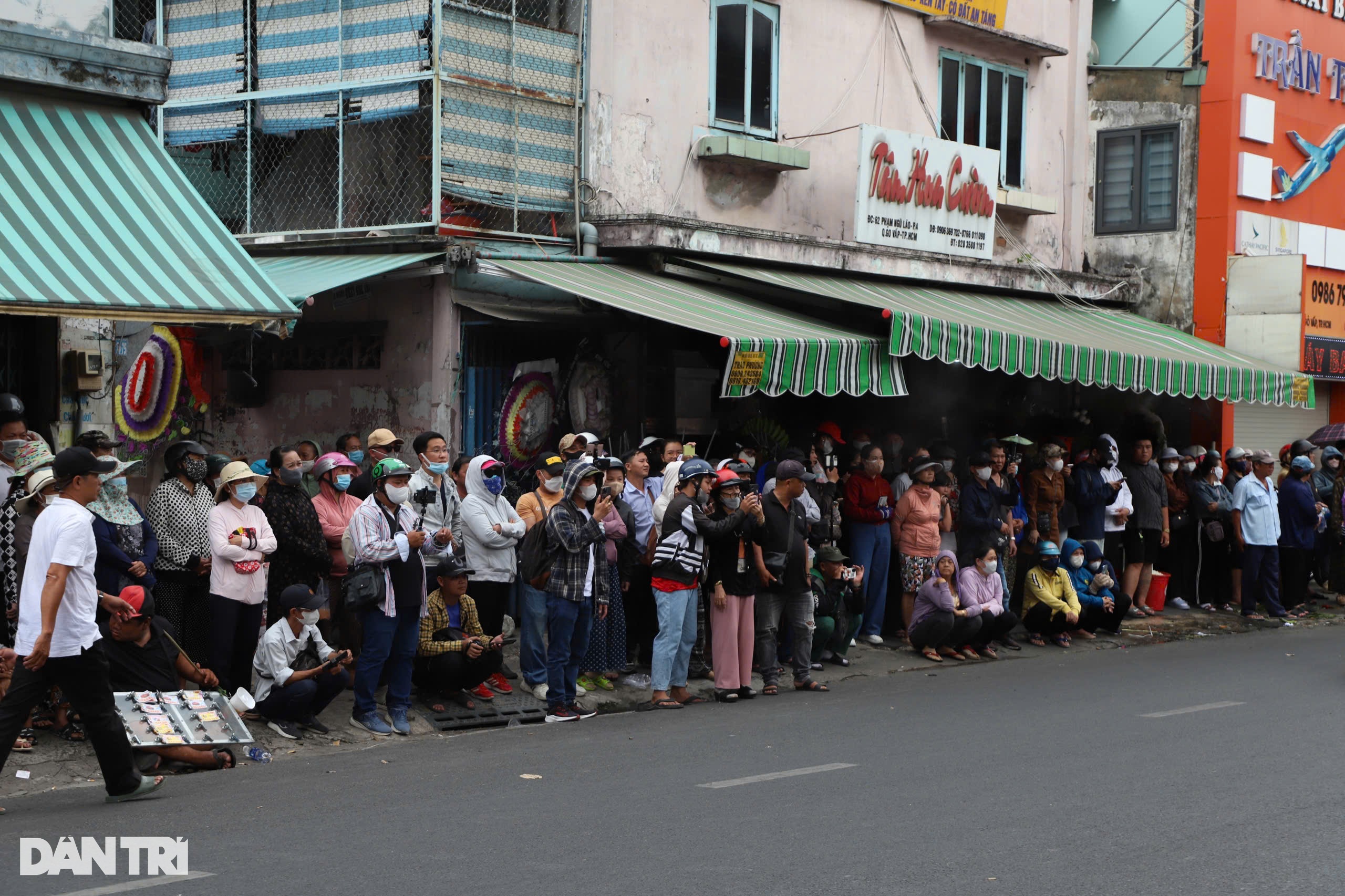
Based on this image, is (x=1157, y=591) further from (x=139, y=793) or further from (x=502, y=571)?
(x=139, y=793)

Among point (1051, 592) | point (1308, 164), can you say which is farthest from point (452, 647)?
point (1308, 164)

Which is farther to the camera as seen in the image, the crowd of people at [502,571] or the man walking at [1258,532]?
the man walking at [1258,532]

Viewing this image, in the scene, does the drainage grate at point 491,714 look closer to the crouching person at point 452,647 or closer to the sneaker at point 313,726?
the crouching person at point 452,647

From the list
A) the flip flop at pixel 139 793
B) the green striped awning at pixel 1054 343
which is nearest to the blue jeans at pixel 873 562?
the green striped awning at pixel 1054 343

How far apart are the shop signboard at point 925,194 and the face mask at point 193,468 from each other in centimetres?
790

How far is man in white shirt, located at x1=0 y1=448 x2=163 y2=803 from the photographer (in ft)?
23.7

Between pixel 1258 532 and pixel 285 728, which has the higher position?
pixel 1258 532

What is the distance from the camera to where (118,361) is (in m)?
11.8

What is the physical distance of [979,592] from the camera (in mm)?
13898

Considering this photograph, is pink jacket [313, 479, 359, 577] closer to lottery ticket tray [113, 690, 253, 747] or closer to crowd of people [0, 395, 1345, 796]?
crowd of people [0, 395, 1345, 796]

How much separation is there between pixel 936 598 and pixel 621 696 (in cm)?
339

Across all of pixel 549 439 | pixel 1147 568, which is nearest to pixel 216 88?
pixel 549 439

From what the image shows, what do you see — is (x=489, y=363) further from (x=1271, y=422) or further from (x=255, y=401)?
(x=1271, y=422)

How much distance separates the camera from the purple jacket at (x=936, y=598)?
44.1 ft
